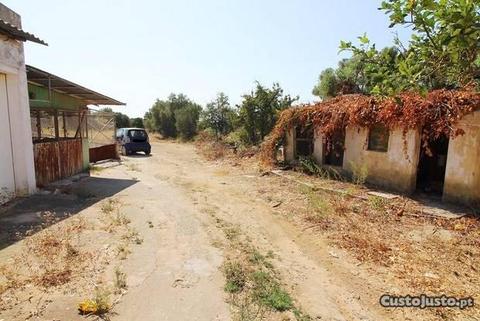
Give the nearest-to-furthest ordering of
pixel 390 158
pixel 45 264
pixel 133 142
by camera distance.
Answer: pixel 45 264, pixel 390 158, pixel 133 142

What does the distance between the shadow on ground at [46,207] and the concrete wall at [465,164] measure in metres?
9.13

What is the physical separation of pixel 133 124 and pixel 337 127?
38.0 metres

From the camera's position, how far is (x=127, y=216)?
7086 mm

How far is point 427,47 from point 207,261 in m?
3.92

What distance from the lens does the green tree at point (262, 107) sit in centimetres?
1881

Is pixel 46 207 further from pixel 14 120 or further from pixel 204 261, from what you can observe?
pixel 204 261

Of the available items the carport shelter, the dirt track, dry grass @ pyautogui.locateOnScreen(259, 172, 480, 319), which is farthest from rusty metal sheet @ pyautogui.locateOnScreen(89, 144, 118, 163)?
dry grass @ pyautogui.locateOnScreen(259, 172, 480, 319)

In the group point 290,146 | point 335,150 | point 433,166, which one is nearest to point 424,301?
point 433,166

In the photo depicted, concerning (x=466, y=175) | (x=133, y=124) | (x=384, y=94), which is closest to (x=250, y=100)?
(x=466, y=175)

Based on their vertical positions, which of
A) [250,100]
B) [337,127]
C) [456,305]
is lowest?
[456,305]

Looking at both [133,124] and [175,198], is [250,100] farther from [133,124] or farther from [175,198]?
[133,124]

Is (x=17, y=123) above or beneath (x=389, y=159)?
above

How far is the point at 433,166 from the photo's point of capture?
32.8 ft

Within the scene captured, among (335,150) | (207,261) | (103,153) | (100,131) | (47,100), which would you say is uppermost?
(47,100)
